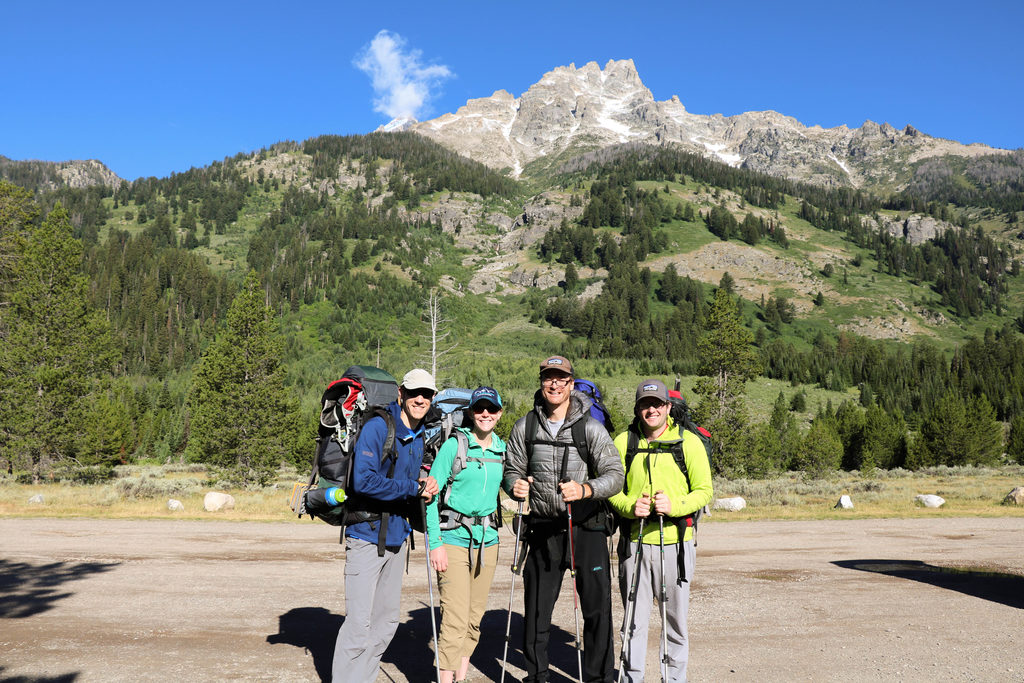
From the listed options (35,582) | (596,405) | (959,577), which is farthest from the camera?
(959,577)

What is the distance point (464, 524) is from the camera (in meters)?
5.09

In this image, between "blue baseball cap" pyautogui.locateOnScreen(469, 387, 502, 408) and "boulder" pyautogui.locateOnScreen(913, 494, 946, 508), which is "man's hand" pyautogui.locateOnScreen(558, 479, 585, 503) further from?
"boulder" pyautogui.locateOnScreen(913, 494, 946, 508)

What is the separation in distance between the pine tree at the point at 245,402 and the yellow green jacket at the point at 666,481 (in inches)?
1433

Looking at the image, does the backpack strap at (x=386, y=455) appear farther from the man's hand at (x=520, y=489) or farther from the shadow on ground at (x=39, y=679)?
the shadow on ground at (x=39, y=679)

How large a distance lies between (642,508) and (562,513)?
2.06 ft

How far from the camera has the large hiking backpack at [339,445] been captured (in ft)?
15.0

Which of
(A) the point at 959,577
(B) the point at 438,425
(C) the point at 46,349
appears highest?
(C) the point at 46,349

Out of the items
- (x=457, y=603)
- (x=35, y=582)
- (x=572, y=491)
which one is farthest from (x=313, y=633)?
(x=35, y=582)

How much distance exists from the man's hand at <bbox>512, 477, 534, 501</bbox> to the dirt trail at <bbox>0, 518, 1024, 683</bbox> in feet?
7.07

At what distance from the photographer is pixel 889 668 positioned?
6.12 meters

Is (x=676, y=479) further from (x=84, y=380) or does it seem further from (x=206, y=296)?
(x=206, y=296)

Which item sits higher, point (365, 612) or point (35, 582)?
point (365, 612)

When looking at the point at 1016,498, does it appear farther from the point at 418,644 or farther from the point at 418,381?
the point at 418,381

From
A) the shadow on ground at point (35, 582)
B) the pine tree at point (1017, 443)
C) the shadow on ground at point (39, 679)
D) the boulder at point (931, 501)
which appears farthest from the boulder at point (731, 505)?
the pine tree at point (1017, 443)
